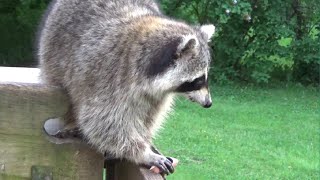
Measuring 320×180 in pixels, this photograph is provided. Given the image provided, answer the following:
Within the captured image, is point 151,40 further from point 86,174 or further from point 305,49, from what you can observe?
point 305,49

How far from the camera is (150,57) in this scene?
2242mm

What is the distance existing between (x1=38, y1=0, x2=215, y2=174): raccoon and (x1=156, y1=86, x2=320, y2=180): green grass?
357 centimetres

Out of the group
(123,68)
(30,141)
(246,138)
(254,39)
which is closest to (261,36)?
(254,39)

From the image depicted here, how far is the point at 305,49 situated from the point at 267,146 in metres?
4.45

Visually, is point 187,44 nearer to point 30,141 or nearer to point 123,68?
point 123,68

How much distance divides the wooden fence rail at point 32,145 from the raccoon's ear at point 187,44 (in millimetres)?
582

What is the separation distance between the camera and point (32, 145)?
1.79 meters

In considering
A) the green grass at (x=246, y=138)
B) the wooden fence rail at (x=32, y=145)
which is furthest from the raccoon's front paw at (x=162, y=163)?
the green grass at (x=246, y=138)

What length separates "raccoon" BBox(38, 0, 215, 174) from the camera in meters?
2.05

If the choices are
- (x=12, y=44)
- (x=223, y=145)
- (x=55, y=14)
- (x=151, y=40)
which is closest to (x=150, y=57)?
(x=151, y=40)

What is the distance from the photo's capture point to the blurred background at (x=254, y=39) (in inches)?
444

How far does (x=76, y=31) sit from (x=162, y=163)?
0.60 m

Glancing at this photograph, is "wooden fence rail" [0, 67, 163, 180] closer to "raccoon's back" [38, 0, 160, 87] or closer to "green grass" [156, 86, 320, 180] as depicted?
"raccoon's back" [38, 0, 160, 87]

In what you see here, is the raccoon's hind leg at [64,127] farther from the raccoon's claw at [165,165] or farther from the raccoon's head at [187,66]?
the raccoon's head at [187,66]
